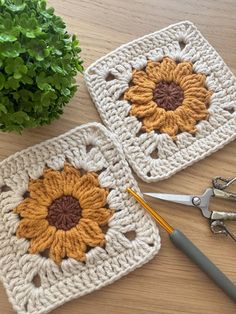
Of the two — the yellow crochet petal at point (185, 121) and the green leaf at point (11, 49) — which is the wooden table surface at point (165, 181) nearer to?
the yellow crochet petal at point (185, 121)

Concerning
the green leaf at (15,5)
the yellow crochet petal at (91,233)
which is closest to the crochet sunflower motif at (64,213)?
the yellow crochet petal at (91,233)

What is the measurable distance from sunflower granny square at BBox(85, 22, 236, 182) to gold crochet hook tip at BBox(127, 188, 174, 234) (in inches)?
1.2

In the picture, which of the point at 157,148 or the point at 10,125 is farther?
the point at 157,148

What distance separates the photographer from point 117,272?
0.70 metres

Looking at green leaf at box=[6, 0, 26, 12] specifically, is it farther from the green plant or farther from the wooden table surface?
the wooden table surface

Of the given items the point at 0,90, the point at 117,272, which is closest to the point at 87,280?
the point at 117,272

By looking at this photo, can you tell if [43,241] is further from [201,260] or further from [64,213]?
[201,260]

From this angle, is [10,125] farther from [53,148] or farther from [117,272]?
[117,272]

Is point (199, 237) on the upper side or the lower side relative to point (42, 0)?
lower

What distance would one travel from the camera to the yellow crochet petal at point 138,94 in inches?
30.8

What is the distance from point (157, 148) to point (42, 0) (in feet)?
0.86

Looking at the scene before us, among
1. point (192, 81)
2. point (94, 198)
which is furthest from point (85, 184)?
point (192, 81)

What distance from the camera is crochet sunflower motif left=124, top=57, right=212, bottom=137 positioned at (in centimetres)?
78

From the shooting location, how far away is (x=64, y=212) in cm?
73
